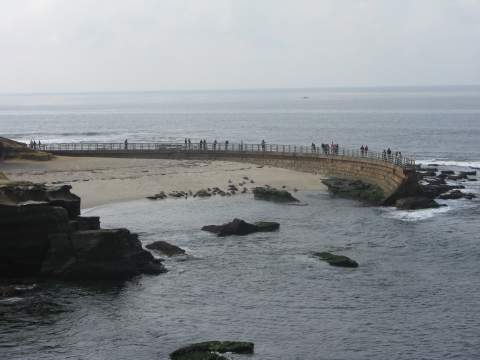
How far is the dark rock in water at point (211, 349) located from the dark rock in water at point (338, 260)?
14018mm

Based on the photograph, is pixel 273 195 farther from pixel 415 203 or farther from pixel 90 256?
pixel 90 256

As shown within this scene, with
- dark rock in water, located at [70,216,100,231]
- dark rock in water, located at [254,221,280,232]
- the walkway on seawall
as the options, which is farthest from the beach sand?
dark rock in water, located at [70,216,100,231]

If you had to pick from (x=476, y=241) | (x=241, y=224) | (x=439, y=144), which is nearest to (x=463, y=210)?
(x=476, y=241)

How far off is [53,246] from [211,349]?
44.4ft

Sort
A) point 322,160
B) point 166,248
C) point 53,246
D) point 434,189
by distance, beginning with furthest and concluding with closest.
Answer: point 322,160 < point 434,189 < point 166,248 < point 53,246

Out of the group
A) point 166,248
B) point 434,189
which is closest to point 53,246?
point 166,248

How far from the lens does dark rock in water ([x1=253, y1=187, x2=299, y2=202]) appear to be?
6606 centimetres

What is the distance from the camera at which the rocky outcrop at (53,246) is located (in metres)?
38.9

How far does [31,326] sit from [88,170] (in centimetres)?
4576

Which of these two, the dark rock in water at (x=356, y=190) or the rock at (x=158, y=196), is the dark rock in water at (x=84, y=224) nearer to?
the rock at (x=158, y=196)

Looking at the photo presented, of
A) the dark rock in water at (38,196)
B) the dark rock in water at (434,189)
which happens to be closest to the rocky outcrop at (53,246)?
the dark rock in water at (38,196)

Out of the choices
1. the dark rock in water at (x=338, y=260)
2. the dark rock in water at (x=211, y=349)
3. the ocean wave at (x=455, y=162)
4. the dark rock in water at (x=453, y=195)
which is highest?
the ocean wave at (x=455, y=162)

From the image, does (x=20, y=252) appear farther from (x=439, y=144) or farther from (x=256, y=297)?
(x=439, y=144)

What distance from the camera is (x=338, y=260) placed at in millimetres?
43125
